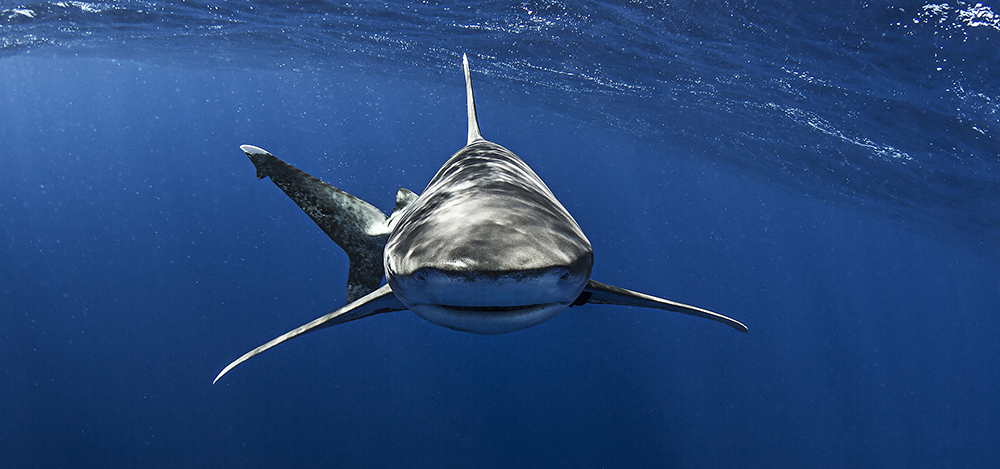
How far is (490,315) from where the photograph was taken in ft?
5.72

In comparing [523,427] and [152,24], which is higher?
[152,24]

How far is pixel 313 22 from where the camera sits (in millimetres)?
16594

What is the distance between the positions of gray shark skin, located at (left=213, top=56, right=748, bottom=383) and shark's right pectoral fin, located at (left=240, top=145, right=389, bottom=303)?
2cm

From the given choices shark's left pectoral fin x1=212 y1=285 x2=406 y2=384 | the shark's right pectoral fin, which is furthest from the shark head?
the shark's right pectoral fin

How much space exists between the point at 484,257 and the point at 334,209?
2182mm

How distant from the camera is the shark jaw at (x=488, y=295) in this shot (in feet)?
4.91

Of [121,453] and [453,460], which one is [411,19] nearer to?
[121,453]

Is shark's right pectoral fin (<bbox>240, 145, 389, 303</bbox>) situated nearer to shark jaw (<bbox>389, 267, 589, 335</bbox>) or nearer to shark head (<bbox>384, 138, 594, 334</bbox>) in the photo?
shark head (<bbox>384, 138, 594, 334</bbox>)

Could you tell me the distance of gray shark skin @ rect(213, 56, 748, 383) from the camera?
1.50 m

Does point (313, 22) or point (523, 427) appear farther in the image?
point (523, 427)

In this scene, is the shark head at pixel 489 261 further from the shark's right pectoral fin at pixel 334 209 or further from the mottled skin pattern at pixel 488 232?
the shark's right pectoral fin at pixel 334 209

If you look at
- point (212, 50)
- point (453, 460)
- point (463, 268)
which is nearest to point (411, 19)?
point (212, 50)

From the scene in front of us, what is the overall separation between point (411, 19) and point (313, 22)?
3.93 m

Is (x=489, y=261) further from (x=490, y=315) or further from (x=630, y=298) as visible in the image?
(x=630, y=298)
